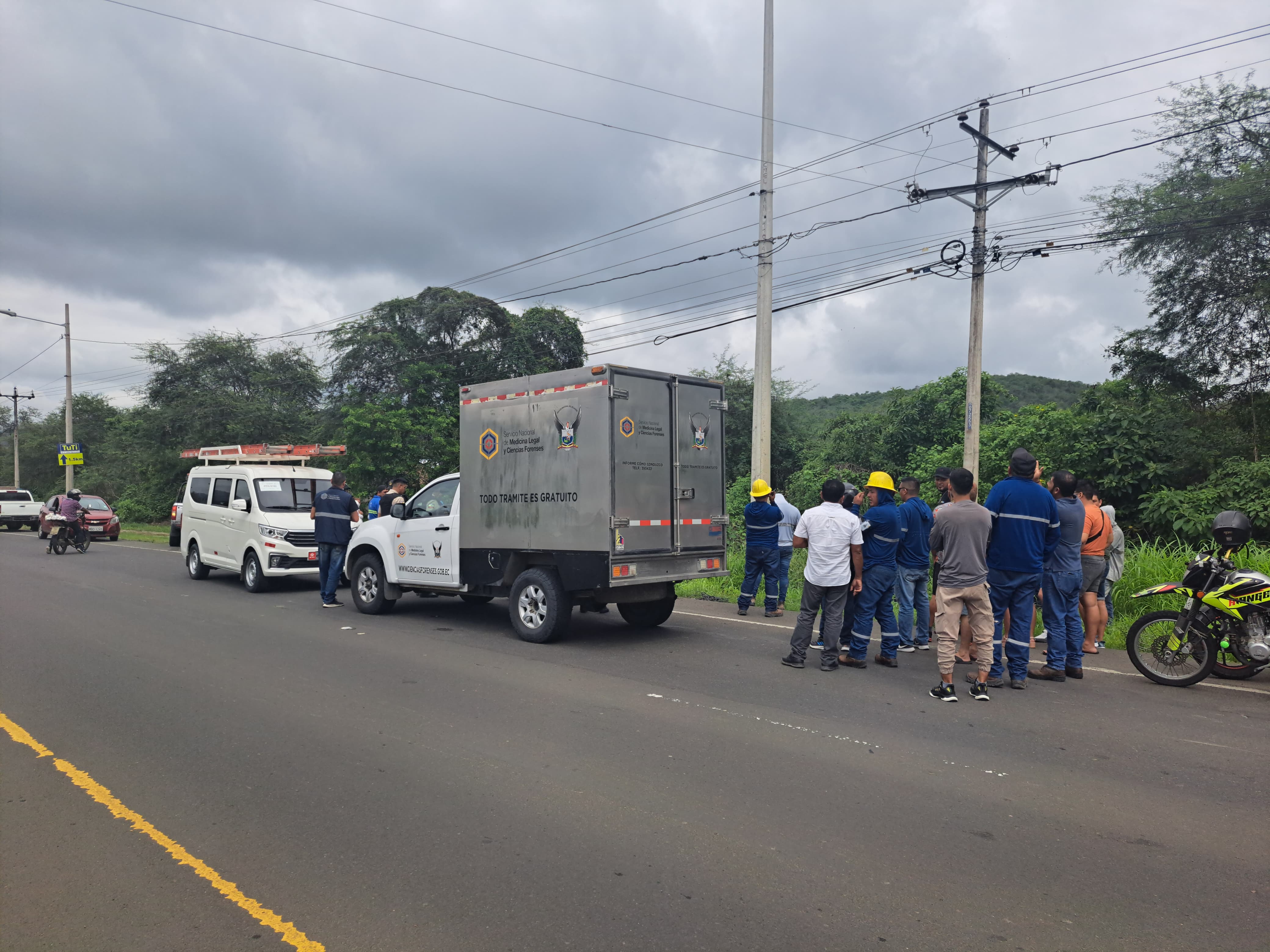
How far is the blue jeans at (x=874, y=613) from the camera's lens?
26.2 ft

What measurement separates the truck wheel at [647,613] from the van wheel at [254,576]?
6822mm

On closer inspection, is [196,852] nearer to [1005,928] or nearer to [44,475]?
[1005,928]

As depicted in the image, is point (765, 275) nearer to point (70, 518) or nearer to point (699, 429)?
point (699, 429)

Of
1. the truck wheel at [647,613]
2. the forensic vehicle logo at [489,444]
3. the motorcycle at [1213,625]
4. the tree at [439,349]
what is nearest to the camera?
the motorcycle at [1213,625]

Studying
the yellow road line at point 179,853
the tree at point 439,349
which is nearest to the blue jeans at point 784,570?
the yellow road line at point 179,853

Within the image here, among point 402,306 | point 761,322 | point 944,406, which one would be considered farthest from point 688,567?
point 402,306

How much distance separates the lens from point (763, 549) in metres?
11.0

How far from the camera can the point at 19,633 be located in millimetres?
9602

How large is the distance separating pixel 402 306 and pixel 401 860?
33.7 meters

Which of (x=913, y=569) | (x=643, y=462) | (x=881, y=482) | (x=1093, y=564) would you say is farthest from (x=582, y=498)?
(x=1093, y=564)

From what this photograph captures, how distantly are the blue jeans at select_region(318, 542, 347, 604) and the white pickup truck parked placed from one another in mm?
2103

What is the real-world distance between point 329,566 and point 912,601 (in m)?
8.06

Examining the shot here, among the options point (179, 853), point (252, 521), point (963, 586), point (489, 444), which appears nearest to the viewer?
point (179, 853)

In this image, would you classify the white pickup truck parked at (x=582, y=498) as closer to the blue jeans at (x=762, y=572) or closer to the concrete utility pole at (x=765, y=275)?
the blue jeans at (x=762, y=572)
